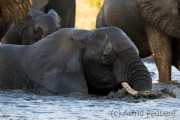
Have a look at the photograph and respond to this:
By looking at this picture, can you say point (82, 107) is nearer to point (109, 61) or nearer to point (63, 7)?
point (109, 61)

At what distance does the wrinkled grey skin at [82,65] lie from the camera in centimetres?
732

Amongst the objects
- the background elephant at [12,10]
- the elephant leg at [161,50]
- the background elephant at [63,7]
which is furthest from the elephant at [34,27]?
the background elephant at [12,10]

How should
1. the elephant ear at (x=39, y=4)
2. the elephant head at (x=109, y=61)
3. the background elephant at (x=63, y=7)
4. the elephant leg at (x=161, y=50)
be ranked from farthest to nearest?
the background elephant at (x=63, y=7) → the elephant ear at (x=39, y=4) → the elephant leg at (x=161, y=50) → the elephant head at (x=109, y=61)

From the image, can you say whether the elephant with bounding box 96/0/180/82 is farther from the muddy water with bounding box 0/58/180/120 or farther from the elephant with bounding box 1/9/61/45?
the muddy water with bounding box 0/58/180/120

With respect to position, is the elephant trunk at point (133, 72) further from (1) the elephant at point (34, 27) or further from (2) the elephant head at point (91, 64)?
(1) the elephant at point (34, 27)

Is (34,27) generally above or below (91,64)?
above

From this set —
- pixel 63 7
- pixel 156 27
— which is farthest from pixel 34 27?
pixel 156 27

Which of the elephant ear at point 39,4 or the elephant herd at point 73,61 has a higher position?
the elephant ear at point 39,4

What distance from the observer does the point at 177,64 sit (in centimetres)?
1101

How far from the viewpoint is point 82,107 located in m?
6.62

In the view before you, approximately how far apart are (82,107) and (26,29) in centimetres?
777

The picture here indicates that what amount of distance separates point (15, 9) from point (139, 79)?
1937mm

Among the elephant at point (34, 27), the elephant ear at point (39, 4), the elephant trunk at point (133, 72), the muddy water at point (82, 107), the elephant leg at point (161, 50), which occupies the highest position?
the elephant ear at point (39, 4)

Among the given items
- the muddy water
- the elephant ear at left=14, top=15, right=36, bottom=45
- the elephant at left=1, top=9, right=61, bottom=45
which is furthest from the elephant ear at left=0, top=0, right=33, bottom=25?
the elephant ear at left=14, top=15, right=36, bottom=45
